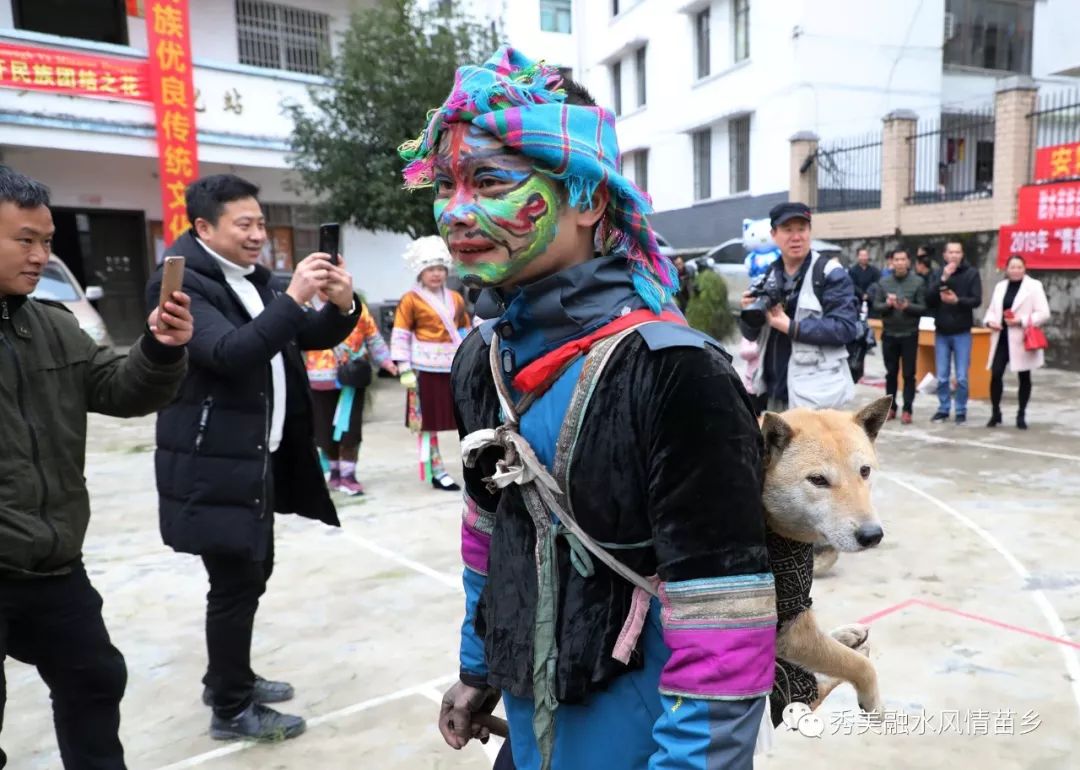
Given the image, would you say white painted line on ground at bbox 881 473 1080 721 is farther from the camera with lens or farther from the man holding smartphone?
the man holding smartphone

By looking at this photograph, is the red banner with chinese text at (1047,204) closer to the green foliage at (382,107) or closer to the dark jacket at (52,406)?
the green foliage at (382,107)

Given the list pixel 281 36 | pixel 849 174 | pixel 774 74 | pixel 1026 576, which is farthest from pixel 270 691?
pixel 774 74

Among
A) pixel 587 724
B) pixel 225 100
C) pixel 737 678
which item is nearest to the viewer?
pixel 737 678

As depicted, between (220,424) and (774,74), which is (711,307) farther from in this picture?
(220,424)

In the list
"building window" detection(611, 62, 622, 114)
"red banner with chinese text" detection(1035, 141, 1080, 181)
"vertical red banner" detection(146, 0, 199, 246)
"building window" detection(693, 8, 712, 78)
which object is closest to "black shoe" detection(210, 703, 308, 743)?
"vertical red banner" detection(146, 0, 199, 246)

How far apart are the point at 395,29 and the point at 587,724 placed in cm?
1318

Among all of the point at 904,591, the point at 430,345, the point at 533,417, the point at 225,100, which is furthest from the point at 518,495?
the point at 225,100

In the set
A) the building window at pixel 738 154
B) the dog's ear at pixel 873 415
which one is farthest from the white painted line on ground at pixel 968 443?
the building window at pixel 738 154

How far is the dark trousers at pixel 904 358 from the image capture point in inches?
344

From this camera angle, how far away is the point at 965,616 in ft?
12.7

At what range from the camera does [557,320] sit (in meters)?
1.35

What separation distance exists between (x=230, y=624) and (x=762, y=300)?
3099 millimetres

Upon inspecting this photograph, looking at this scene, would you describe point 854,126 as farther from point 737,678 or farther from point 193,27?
point 737,678

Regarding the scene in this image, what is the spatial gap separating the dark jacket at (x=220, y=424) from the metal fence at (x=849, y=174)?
1524 cm
